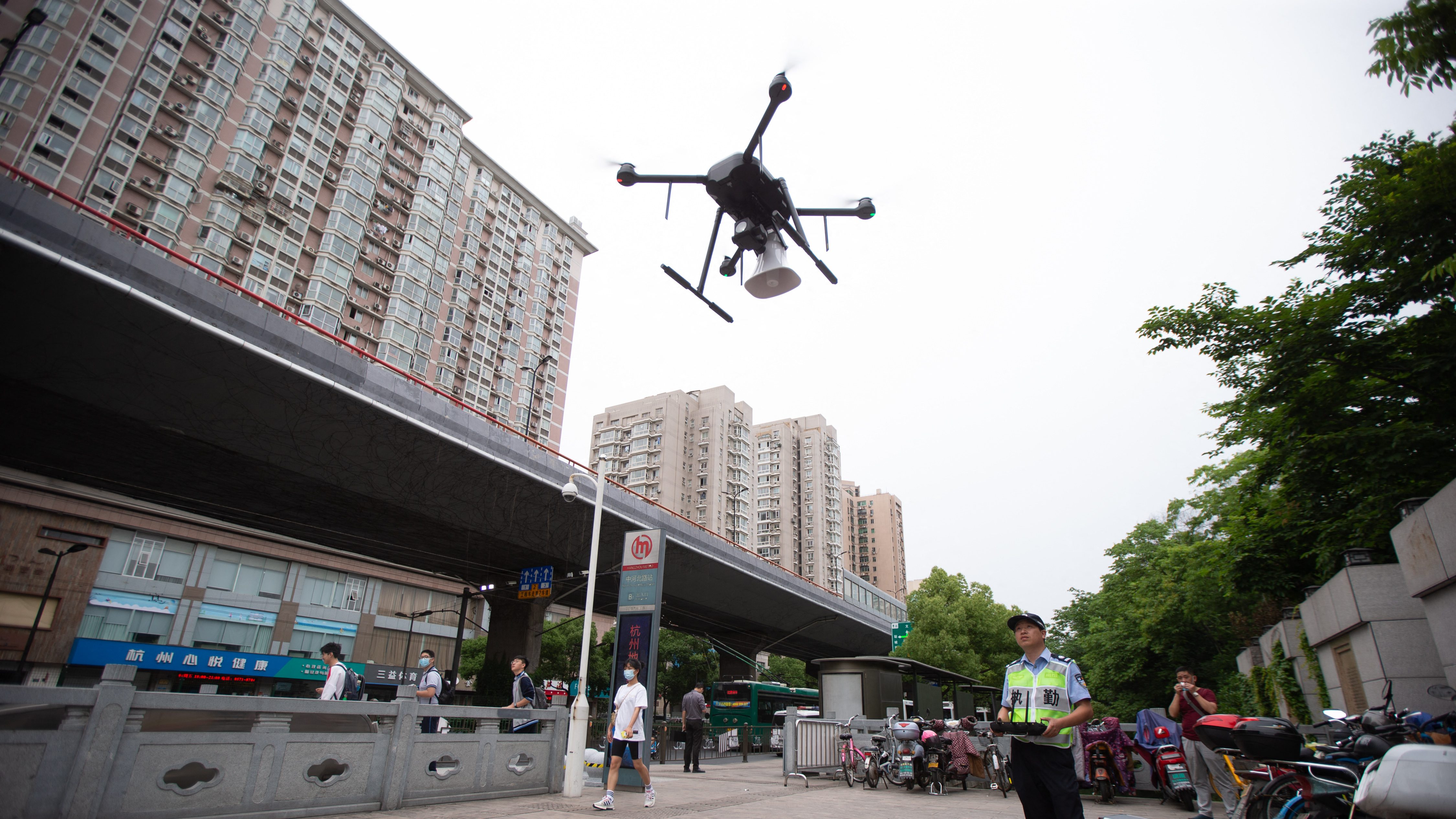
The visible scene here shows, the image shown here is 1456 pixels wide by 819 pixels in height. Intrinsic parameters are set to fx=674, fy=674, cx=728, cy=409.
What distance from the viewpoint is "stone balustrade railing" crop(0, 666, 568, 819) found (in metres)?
5.36

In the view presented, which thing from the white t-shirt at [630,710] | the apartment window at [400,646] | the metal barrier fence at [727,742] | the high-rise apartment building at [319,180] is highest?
the high-rise apartment building at [319,180]

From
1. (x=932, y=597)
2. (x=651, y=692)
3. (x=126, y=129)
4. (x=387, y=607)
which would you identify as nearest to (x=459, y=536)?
(x=651, y=692)

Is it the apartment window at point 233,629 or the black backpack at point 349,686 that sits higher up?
the apartment window at point 233,629

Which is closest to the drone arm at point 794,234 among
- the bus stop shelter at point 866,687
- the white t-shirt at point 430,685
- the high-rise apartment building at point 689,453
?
the white t-shirt at point 430,685

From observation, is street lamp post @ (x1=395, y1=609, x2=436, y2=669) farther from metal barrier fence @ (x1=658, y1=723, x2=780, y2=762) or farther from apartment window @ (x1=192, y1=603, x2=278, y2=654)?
metal barrier fence @ (x1=658, y1=723, x2=780, y2=762)

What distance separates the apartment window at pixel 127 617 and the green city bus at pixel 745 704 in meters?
29.4

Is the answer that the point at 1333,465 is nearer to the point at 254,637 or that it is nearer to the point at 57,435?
the point at 57,435

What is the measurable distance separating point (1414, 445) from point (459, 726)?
19.0 m

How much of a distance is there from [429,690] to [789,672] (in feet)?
174

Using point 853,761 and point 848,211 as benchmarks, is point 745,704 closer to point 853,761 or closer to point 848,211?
point 853,761

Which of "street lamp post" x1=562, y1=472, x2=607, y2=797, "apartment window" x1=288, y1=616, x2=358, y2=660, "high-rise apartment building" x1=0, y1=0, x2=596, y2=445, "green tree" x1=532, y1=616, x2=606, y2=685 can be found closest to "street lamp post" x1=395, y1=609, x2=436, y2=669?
"apartment window" x1=288, y1=616, x2=358, y2=660

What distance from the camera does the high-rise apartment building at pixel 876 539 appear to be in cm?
12288

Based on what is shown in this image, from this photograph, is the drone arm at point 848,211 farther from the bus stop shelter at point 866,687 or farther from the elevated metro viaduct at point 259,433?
the bus stop shelter at point 866,687

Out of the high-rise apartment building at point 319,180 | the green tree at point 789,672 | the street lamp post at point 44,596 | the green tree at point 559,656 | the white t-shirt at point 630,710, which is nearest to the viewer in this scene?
the white t-shirt at point 630,710
